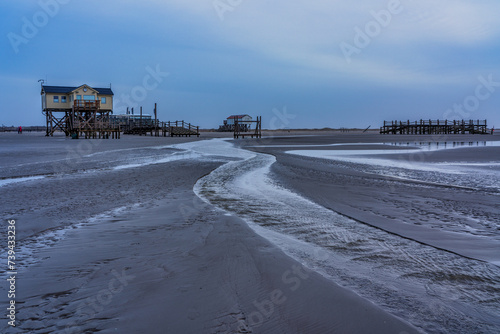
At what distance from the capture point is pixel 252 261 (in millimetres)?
3951

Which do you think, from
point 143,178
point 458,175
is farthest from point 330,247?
point 458,175

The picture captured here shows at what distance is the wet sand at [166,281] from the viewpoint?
2600mm

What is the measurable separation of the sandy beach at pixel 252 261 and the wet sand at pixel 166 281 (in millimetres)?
15

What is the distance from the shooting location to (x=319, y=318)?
2.69 meters

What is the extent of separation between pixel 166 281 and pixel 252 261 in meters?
1.00

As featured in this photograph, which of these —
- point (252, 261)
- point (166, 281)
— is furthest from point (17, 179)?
point (252, 261)

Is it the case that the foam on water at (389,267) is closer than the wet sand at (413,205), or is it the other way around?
the foam on water at (389,267)

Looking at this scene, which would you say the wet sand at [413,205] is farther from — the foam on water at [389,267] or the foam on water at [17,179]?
the foam on water at [17,179]

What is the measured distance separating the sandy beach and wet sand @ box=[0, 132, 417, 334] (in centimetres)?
1

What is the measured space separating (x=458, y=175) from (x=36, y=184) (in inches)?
515
